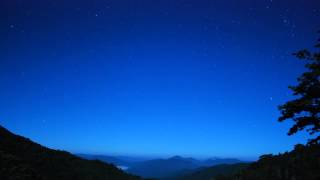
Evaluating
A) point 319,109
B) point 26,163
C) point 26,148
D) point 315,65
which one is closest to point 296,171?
point 319,109

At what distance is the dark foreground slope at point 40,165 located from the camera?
22812 millimetres

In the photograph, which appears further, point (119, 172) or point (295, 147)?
point (119, 172)

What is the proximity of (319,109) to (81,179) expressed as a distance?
60.3 ft

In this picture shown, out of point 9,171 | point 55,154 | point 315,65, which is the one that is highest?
point 315,65

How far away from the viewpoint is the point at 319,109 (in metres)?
18.1

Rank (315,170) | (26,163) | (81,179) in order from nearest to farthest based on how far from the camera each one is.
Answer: (315,170) → (26,163) → (81,179)

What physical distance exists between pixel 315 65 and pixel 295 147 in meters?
5.11

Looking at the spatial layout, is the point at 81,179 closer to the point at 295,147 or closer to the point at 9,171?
the point at 9,171

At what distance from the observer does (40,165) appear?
26.7 metres

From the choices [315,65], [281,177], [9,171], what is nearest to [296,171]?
[281,177]

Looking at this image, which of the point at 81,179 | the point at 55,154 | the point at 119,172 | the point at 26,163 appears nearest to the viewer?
the point at 26,163

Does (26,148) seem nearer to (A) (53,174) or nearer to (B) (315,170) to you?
(A) (53,174)

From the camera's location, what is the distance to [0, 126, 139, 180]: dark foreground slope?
22.8 meters

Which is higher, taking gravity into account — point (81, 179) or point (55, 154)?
point (55, 154)
